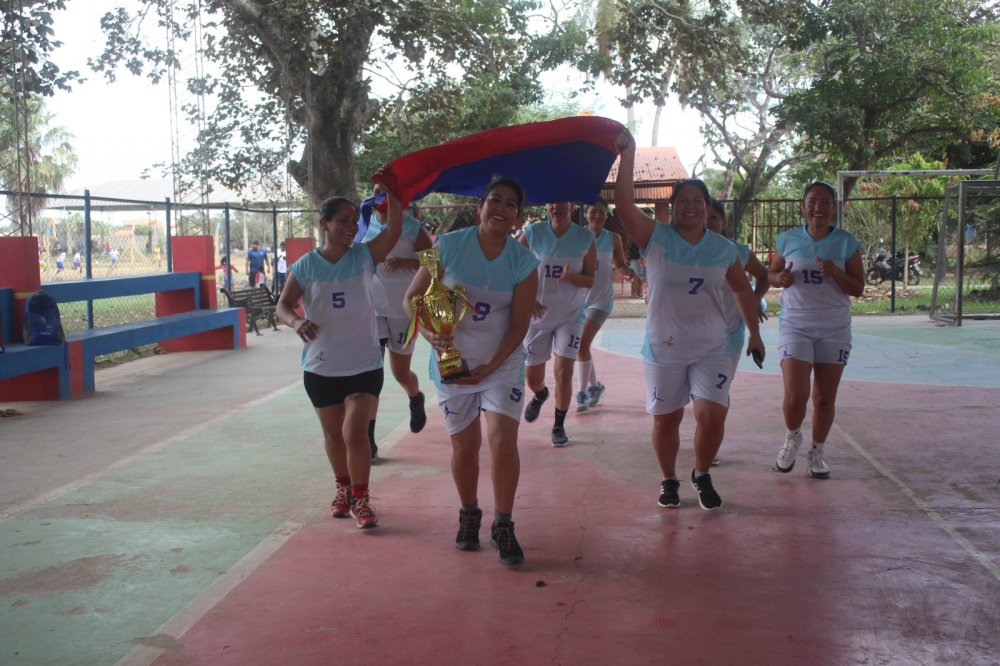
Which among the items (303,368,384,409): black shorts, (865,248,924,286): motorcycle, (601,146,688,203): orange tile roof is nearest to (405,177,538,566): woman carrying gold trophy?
(303,368,384,409): black shorts

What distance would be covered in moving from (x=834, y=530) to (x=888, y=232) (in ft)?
87.4

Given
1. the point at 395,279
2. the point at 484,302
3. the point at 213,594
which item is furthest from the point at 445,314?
the point at 395,279

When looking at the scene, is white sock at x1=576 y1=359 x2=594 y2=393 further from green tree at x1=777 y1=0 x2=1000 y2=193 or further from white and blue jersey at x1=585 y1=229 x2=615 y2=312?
green tree at x1=777 y1=0 x2=1000 y2=193

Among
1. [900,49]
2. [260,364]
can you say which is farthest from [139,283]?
[900,49]

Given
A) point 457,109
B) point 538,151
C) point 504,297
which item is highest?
point 457,109

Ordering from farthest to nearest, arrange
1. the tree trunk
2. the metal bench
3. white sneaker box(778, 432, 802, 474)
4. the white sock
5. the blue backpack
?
the tree trunk
the metal bench
the blue backpack
the white sock
white sneaker box(778, 432, 802, 474)

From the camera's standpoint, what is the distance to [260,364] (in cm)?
1200

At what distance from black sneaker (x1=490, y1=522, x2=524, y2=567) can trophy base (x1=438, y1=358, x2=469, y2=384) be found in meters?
0.76

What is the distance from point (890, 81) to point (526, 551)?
18954 mm

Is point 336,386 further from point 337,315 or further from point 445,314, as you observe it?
point 445,314

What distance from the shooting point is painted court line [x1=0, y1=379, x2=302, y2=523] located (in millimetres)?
5281

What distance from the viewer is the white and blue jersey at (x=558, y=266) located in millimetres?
6711

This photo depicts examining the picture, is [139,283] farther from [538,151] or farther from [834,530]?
[834,530]

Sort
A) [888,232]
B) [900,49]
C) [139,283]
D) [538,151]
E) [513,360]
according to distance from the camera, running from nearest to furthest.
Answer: [513,360], [538,151], [139,283], [900,49], [888,232]
